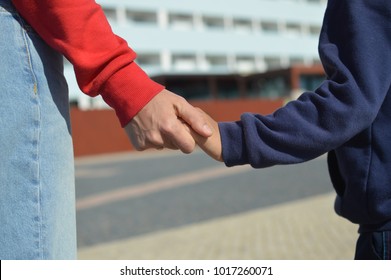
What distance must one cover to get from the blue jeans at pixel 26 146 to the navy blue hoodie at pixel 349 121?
0.52 meters

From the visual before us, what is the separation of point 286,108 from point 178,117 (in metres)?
0.32

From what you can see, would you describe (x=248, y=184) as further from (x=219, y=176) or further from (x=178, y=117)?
(x=178, y=117)

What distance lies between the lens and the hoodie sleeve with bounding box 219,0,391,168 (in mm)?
1575

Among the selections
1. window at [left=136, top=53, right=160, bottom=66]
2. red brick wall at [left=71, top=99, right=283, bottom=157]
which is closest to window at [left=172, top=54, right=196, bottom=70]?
window at [left=136, top=53, right=160, bottom=66]

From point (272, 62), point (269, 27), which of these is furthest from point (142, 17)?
point (272, 62)

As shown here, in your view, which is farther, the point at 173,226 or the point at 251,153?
the point at 173,226

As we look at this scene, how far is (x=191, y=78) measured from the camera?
114 feet

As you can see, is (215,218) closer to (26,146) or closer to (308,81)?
(26,146)

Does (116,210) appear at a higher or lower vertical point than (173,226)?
lower

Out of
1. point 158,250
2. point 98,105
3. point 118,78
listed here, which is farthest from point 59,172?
point 98,105

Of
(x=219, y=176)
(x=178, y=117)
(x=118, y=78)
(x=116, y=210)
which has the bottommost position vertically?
(x=219, y=176)

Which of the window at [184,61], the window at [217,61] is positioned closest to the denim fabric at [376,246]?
the window at [184,61]

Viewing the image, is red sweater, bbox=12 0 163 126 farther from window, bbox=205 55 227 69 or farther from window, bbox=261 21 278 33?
window, bbox=261 21 278 33

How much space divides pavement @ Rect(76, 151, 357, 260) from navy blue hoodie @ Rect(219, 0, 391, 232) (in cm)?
333
